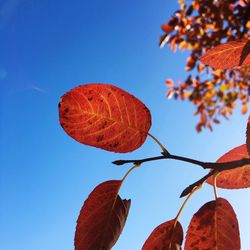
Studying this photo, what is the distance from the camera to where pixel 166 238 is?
67cm

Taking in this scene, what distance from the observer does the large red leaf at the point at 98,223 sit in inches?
24.7

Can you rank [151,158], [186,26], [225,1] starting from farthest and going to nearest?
[186,26]
[225,1]
[151,158]

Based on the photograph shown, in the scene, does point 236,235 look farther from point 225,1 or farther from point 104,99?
point 225,1

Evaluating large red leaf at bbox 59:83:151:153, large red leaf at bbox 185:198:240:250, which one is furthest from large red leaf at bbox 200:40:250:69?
large red leaf at bbox 185:198:240:250

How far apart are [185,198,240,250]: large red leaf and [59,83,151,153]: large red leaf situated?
184 millimetres

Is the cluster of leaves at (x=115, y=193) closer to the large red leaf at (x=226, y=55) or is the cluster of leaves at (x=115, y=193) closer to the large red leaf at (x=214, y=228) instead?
the large red leaf at (x=214, y=228)

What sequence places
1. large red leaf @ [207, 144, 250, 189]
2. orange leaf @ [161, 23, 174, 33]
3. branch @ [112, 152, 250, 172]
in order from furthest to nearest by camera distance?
orange leaf @ [161, 23, 174, 33], large red leaf @ [207, 144, 250, 189], branch @ [112, 152, 250, 172]

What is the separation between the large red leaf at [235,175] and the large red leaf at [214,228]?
0.06 m

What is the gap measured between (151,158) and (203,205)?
0.15 m

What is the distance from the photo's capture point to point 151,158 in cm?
63

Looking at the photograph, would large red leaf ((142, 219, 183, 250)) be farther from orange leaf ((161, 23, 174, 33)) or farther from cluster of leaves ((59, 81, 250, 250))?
orange leaf ((161, 23, 174, 33))

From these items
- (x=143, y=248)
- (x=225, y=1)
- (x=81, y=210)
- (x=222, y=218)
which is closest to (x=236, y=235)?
(x=222, y=218)

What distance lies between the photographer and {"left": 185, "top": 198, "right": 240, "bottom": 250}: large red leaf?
2.10 ft

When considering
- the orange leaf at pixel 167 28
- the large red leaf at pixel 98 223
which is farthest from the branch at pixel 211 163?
the orange leaf at pixel 167 28
